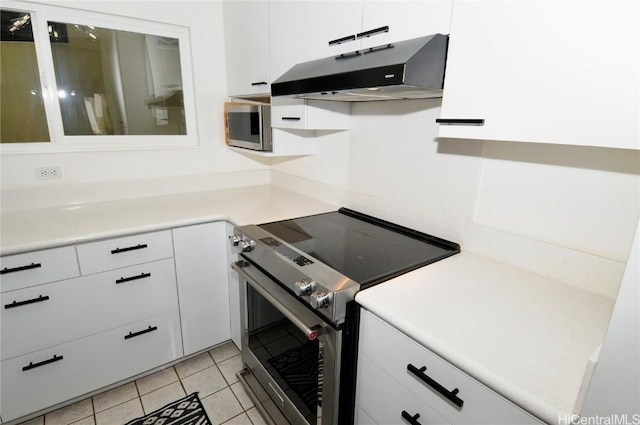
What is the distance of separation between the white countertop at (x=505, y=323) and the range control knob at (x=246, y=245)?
64 centimetres

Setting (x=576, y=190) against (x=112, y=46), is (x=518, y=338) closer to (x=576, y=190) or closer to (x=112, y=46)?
(x=576, y=190)

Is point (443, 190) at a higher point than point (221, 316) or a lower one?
higher

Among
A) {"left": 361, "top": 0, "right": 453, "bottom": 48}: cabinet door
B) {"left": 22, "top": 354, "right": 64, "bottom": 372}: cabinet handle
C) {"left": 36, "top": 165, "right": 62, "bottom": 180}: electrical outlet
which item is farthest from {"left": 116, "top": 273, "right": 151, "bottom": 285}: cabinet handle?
{"left": 361, "top": 0, "right": 453, "bottom": 48}: cabinet door

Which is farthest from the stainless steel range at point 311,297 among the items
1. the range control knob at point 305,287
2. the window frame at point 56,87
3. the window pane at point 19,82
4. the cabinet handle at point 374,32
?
the window pane at point 19,82

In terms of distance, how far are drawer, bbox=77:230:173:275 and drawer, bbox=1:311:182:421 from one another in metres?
0.36

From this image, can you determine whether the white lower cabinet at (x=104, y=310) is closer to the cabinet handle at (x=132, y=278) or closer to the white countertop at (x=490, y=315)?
the cabinet handle at (x=132, y=278)

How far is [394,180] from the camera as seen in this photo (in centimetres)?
170

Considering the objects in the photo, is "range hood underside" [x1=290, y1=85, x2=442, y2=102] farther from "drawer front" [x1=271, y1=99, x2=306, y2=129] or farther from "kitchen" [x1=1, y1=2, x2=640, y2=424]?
"drawer front" [x1=271, y1=99, x2=306, y2=129]

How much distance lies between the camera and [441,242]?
147cm

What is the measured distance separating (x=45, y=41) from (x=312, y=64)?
1605 mm

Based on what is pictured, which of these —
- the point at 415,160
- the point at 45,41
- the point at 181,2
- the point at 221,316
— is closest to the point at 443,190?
the point at 415,160

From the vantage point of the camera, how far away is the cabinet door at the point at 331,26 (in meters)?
1.36
